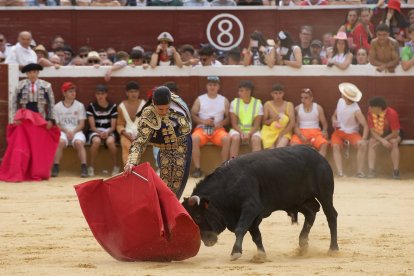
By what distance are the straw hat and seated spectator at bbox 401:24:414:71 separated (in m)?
0.58

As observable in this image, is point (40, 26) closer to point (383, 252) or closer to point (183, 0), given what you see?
point (183, 0)

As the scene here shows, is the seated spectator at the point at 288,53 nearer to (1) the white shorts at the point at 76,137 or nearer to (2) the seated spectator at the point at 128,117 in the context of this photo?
(2) the seated spectator at the point at 128,117

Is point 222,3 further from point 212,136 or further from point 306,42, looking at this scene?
point 212,136

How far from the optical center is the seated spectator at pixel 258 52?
40.2 feet

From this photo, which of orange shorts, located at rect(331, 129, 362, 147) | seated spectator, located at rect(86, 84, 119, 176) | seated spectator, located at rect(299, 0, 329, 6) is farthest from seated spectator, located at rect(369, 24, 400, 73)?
seated spectator, located at rect(86, 84, 119, 176)

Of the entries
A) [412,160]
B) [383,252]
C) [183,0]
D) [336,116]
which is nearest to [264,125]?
[336,116]

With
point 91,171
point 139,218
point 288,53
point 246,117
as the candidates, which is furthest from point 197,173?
point 139,218

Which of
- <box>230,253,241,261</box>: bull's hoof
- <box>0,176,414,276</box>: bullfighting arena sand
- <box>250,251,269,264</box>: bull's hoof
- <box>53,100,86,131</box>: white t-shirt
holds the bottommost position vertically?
<box>0,176,414,276</box>: bullfighting arena sand

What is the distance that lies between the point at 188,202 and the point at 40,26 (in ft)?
25.0

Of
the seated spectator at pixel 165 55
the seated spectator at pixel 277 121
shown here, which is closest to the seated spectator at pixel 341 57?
the seated spectator at pixel 277 121

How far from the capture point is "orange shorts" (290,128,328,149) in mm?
11844

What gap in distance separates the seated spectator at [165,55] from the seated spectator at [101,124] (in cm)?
67

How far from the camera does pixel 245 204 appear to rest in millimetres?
6711

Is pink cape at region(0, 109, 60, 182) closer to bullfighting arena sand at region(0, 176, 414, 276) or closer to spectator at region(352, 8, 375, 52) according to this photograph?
bullfighting arena sand at region(0, 176, 414, 276)
